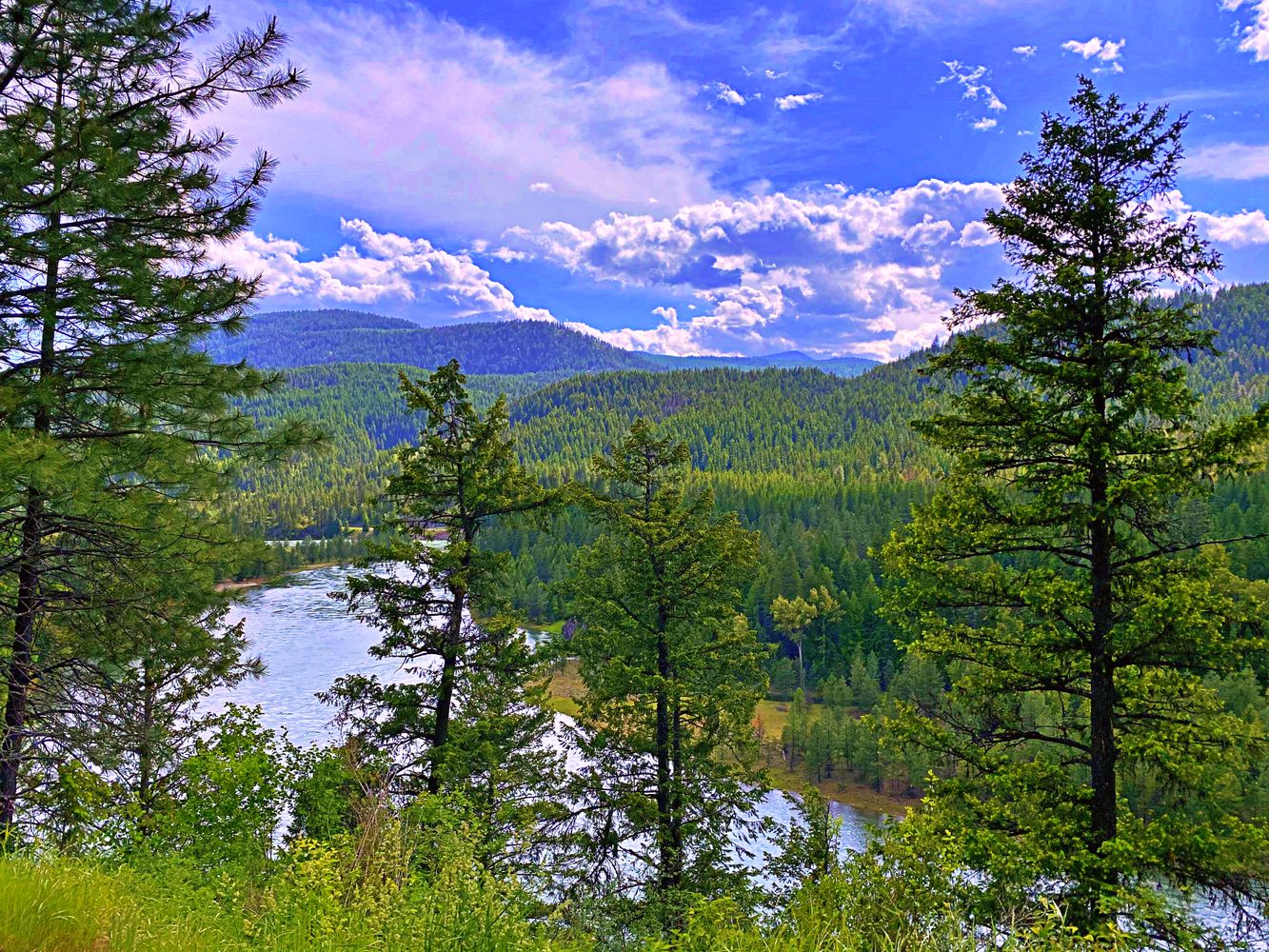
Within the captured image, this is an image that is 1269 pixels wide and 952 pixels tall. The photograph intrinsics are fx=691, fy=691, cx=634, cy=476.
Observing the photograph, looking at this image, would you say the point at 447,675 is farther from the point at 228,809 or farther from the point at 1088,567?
the point at 1088,567

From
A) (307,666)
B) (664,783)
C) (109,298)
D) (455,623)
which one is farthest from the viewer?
(307,666)

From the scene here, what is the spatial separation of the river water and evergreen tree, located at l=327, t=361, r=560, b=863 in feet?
33.1

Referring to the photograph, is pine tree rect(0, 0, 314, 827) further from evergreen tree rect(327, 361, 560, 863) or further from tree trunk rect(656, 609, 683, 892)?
tree trunk rect(656, 609, 683, 892)

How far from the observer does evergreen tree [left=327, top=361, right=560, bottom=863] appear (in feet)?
43.8

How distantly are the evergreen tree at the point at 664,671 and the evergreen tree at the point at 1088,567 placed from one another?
227 inches

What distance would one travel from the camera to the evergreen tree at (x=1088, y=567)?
7277 mm

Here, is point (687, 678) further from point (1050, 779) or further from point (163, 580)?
point (163, 580)

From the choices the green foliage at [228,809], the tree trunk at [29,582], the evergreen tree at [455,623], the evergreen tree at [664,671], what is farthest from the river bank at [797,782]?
the tree trunk at [29,582]

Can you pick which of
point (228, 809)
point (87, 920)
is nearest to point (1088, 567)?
→ point (87, 920)

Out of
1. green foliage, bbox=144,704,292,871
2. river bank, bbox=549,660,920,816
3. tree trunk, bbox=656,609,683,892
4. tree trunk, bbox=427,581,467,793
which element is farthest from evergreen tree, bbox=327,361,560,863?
river bank, bbox=549,660,920,816

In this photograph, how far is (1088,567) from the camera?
8.36 m

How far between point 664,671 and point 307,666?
43408 mm

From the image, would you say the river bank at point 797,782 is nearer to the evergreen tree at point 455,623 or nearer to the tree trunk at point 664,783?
the tree trunk at point 664,783

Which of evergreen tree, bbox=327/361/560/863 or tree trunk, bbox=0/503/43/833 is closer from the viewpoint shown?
tree trunk, bbox=0/503/43/833
